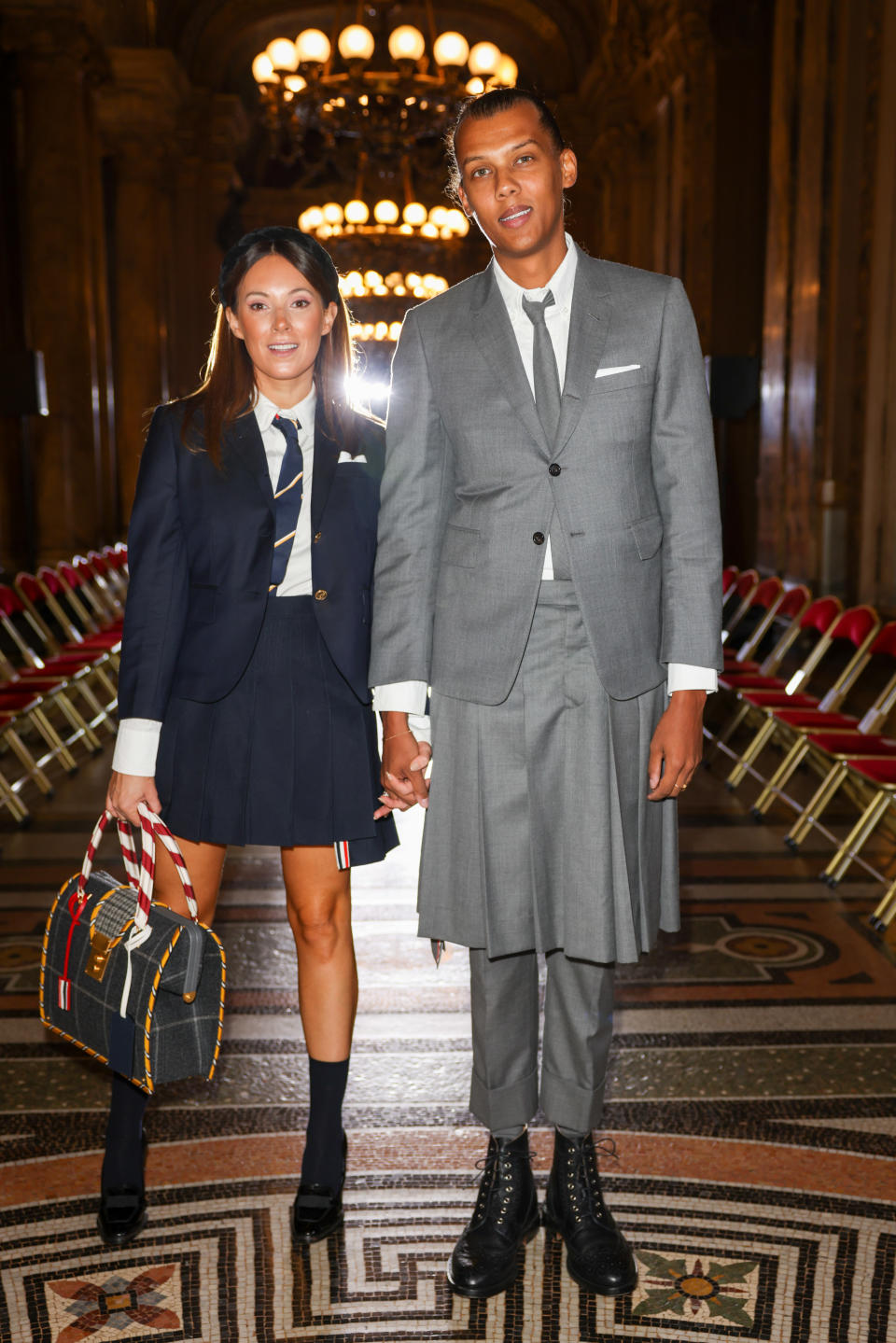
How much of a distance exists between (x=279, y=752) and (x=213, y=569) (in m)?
0.38

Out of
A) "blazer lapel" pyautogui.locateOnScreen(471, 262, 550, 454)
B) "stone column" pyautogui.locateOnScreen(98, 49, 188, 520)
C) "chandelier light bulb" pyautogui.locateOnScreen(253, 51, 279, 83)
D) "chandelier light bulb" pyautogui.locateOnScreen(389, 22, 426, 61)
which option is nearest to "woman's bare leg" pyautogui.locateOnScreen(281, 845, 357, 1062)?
"blazer lapel" pyautogui.locateOnScreen(471, 262, 550, 454)

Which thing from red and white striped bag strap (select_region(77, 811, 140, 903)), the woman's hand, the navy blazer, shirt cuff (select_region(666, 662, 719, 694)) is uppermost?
the navy blazer

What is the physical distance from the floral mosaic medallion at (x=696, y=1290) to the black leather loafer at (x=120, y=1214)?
1.04 metres

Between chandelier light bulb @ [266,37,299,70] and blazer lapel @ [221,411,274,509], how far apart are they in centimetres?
1016

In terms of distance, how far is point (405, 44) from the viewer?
10.8m

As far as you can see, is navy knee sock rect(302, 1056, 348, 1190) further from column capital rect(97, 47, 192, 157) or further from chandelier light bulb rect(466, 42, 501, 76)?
column capital rect(97, 47, 192, 157)

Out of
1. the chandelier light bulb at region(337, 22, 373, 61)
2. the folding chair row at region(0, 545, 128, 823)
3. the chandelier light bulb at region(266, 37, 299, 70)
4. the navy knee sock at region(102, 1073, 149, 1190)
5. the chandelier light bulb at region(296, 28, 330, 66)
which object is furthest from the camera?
the chandelier light bulb at region(266, 37, 299, 70)

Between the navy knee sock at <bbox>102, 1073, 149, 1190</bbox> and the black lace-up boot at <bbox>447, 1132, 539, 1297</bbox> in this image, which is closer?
the black lace-up boot at <bbox>447, 1132, 539, 1297</bbox>

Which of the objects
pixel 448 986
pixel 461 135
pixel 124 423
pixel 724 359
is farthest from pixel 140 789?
pixel 124 423

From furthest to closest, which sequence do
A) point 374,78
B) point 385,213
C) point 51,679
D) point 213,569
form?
point 385,213
point 374,78
point 51,679
point 213,569

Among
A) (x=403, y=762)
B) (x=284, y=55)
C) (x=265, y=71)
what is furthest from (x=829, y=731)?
(x=265, y=71)

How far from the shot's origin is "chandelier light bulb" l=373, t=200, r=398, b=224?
47.8ft

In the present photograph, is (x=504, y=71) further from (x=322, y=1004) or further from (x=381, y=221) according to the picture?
(x=322, y=1004)

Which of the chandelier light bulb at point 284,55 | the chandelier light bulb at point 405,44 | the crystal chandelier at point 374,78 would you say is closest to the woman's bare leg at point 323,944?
the crystal chandelier at point 374,78
